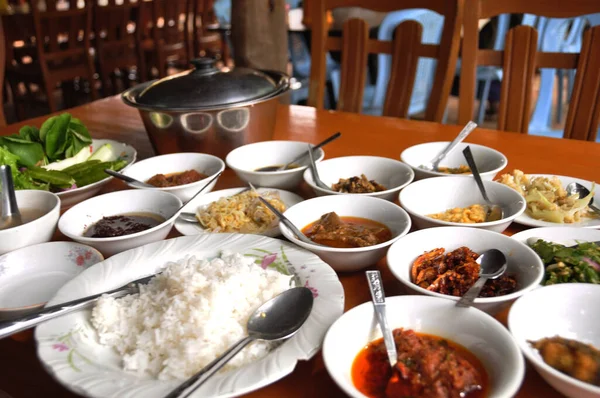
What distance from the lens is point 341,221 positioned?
4.10 feet

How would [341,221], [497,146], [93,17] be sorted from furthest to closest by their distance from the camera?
[93,17] < [497,146] < [341,221]

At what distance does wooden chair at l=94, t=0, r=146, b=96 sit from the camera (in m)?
5.79

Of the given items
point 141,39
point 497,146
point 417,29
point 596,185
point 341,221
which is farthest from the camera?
point 141,39

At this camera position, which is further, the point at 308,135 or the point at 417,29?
the point at 417,29

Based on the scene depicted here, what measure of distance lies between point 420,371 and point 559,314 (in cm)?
31

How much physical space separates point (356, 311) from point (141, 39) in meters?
6.31

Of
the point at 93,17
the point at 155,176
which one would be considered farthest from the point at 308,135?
the point at 93,17

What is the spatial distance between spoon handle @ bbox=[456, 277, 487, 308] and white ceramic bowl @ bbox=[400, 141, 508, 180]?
2.03 feet

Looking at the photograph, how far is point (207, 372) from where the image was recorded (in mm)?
766

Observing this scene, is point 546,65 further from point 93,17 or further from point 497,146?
point 93,17

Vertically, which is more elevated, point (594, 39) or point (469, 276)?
point (594, 39)

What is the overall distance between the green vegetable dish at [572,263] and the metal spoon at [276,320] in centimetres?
49

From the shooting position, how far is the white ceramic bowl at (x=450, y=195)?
130cm

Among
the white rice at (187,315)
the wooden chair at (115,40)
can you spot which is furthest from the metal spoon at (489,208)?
the wooden chair at (115,40)
